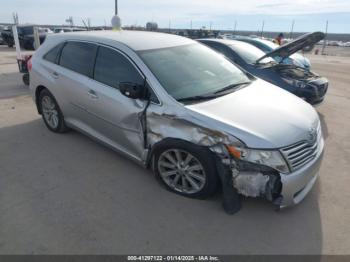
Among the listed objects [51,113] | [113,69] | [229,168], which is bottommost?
[51,113]

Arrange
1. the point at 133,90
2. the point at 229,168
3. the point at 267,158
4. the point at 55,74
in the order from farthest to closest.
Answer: the point at 55,74, the point at 133,90, the point at 229,168, the point at 267,158

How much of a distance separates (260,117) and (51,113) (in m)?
3.47

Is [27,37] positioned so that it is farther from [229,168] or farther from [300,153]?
[300,153]

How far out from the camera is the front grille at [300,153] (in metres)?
2.59

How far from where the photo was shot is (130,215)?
2.85 m

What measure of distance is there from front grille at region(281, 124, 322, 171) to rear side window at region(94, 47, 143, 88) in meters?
1.71

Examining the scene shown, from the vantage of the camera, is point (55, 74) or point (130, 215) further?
point (55, 74)

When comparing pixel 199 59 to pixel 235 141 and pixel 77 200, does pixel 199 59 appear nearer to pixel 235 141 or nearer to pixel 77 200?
pixel 235 141

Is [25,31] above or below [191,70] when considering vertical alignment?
below

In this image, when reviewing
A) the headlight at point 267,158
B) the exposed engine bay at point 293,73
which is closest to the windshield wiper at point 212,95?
the headlight at point 267,158

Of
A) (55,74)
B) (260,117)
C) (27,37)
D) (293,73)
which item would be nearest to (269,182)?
(260,117)

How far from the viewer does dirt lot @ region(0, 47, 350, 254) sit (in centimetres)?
249

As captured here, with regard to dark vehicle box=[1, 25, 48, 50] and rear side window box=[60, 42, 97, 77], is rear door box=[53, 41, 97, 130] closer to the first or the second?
rear side window box=[60, 42, 97, 77]

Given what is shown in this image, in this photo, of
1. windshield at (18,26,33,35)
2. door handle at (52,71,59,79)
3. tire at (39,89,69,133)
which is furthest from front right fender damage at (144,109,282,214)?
windshield at (18,26,33,35)
